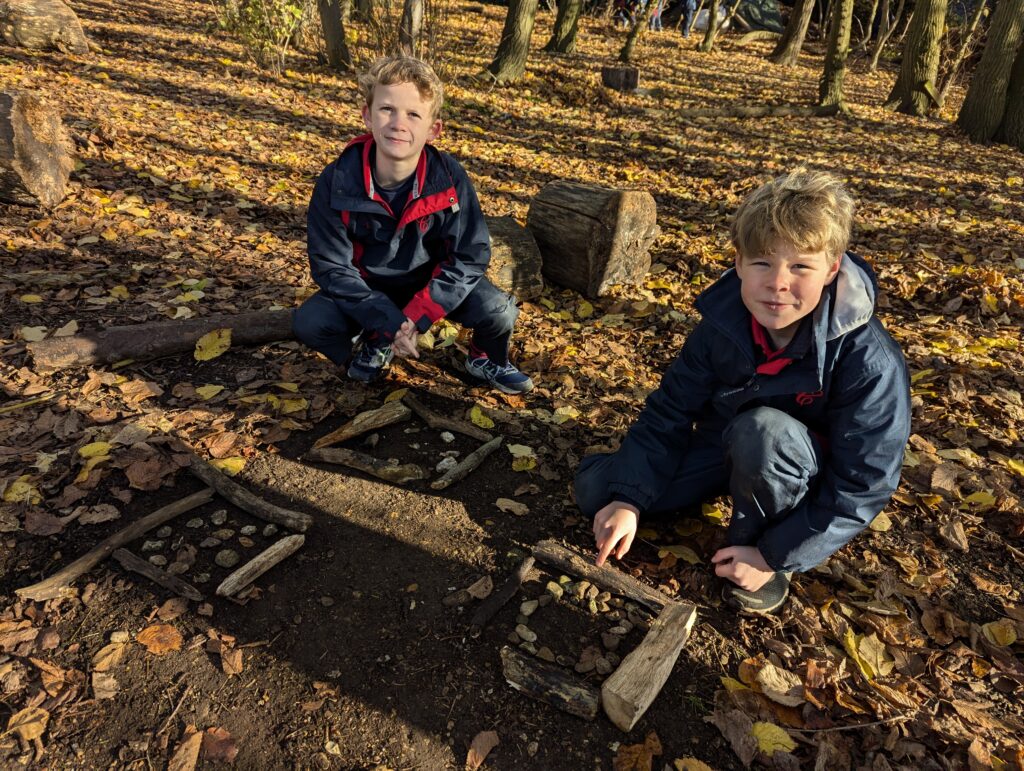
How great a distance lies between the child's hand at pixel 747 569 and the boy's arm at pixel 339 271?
5.65 ft

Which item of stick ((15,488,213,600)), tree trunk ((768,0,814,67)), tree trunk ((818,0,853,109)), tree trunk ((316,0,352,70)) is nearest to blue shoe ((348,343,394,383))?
stick ((15,488,213,600))

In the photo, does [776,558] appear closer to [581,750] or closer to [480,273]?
[581,750]

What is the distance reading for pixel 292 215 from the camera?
5277 mm

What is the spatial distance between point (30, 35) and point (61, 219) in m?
5.59

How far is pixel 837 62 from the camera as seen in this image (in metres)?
10.3

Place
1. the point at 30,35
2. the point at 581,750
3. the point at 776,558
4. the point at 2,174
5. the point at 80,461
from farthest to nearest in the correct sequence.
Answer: the point at 30,35 → the point at 2,174 → the point at 80,461 → the point at 776,558 → the point at 581,750

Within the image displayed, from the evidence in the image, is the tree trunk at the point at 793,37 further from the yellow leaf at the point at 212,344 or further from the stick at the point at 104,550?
the stick at the point at 104,550

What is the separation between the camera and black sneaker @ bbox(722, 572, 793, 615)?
229cm

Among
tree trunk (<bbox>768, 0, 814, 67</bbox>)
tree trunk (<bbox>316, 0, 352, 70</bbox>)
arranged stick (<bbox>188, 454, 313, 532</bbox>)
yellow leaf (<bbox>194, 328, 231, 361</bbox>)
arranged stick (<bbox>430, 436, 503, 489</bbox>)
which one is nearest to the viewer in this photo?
arranged stick (<bbox>188, 454, 313, 532</bbox>)

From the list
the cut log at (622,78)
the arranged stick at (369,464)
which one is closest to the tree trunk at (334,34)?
the cut log at (622,78)

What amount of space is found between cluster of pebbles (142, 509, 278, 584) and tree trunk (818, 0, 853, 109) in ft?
36.5

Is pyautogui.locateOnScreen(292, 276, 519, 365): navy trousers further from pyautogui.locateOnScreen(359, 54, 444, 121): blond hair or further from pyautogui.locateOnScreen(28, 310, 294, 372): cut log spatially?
pyautogui.locateOnScreen(359, 54, 444, 121): blond hair

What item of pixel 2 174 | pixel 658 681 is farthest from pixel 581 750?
pixel 2 174

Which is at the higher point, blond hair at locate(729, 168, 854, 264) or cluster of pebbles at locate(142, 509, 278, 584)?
blond hair at locate(729, 168, 854, 264)
